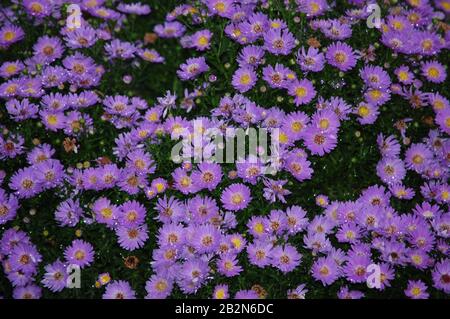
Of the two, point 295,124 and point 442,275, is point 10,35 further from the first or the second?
point 442,275

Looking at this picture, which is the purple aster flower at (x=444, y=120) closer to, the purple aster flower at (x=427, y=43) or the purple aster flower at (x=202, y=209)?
the purple aster flower at (x=427, y=43)

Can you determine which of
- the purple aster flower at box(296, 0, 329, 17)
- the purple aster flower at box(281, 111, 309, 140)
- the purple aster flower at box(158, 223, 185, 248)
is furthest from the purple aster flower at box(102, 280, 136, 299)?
the purple aster flower at box(296, 0, 329, 17)

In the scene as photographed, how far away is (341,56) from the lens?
389 cm

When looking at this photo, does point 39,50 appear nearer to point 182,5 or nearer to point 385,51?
point 182,5

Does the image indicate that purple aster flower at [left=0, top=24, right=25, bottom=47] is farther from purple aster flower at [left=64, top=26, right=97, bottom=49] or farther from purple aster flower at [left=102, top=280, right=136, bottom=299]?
purple aster flower at [left=102, top=280, right=136, bottom=299]

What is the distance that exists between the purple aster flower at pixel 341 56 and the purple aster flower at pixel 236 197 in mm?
1107

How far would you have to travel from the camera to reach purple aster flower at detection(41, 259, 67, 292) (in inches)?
131

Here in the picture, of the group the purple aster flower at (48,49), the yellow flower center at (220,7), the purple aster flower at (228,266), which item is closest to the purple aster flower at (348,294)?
the purple aster flower at (228,266)

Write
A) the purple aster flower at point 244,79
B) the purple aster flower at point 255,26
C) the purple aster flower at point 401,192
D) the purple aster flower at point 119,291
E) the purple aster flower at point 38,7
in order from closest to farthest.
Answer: the purple aster flower at point 119,291
the purple aster flower at point 401,192
the purple aster flower at point 244,79
the purple aster flower at point 255,26
the purple aster flower at point 38,7

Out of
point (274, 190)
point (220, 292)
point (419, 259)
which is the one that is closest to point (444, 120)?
point (419, 259)

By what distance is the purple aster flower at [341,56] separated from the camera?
→ 12.6 feet

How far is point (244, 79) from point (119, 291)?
5.36 ft

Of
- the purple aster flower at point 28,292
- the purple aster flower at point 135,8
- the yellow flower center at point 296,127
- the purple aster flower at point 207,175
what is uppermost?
the purple aster flower at point 135,8
